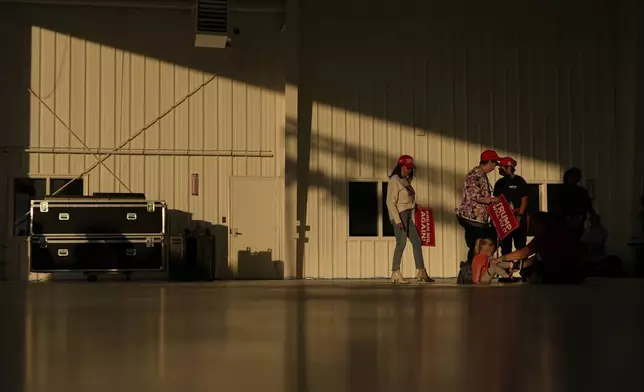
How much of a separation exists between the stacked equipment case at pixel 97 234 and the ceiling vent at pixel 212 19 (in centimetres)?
331

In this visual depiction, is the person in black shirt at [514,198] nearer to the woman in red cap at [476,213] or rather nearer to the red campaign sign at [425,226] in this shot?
the woman in red cap at [476,213]

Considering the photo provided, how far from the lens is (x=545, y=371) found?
2.52 meters

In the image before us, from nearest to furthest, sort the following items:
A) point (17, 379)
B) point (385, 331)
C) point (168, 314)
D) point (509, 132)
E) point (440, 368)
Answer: point (17, 379) < point (440, 368) < point (385, 331) < point (168, 314) < point (509, 132)

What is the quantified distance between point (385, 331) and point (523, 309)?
1713 mm

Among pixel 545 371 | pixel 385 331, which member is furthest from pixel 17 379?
pixel 385 331

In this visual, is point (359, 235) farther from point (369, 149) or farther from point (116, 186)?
point (116, 186)

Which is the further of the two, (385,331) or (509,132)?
(509,132)

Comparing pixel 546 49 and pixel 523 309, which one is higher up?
pixel 546 49

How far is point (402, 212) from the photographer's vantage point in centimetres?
1116

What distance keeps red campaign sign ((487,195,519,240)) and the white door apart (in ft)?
22.9

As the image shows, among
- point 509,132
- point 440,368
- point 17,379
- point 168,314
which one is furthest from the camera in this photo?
point 509,132

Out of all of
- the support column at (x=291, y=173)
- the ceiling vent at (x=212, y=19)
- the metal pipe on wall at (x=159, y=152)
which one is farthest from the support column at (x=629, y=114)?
the ceiling vent at (x=212, y=19)

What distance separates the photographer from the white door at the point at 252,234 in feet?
54.1

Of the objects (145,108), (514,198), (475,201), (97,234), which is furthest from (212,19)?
(475,201)
